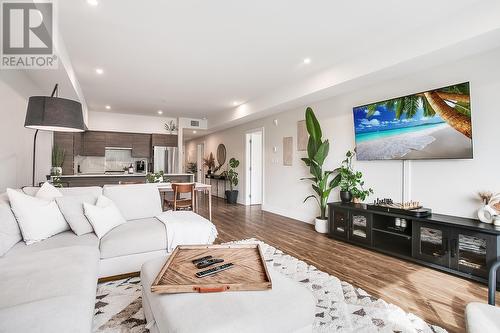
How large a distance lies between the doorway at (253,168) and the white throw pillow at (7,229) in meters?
5.54

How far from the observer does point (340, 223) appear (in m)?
3.98

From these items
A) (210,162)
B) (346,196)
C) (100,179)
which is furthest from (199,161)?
(346,196)

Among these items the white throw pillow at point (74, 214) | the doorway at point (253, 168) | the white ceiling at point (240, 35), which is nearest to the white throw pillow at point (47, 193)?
the white throw pillow at point (74, 214)

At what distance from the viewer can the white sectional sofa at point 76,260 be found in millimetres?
1178

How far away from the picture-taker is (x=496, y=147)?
2742mm

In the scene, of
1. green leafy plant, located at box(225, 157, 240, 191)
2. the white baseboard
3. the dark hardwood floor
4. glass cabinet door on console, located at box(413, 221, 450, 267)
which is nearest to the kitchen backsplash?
green leafy plant, located at box(225, 157, 240, 191)

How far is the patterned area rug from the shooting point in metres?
1.78

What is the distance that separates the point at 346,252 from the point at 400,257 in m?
0.64

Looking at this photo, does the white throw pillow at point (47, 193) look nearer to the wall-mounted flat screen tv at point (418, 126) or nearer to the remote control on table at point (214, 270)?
the remote control on table at point (214, 270)

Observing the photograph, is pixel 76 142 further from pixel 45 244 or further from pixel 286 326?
pixel 286 326

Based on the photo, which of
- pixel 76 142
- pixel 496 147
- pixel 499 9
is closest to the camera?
pixel 499 9

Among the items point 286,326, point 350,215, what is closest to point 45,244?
point 286,326

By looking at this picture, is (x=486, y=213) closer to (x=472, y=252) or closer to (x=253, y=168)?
(x=472, y=252)

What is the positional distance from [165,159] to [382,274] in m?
6.87
